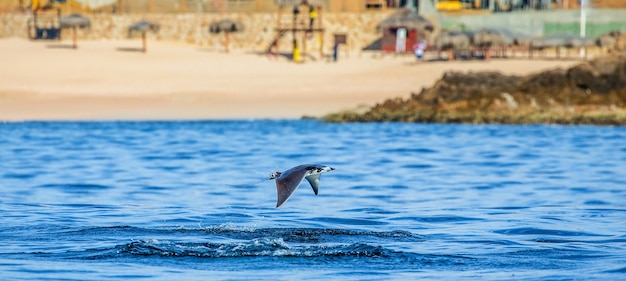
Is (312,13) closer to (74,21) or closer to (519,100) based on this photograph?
(74,21)

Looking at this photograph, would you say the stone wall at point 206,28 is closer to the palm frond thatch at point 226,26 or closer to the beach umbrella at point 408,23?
the beach umbrella at point 408,23

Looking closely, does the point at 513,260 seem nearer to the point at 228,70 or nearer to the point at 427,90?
the point at 427,90

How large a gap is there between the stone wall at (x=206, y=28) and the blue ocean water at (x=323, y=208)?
39.0m

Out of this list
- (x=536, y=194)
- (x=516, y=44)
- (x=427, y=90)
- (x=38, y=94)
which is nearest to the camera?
(x=536, y=194)

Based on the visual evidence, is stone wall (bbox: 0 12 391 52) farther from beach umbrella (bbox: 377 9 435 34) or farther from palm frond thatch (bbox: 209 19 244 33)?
palm frond thatch (bbox: 209 19 244 33)

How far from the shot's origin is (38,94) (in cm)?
4966

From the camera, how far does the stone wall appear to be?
247ft

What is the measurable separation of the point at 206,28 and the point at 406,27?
43.9 feet

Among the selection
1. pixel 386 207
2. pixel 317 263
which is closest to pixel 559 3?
pixel 386 207

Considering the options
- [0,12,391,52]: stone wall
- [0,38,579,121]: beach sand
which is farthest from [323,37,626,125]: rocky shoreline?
[0,12,391,52]: stone wall

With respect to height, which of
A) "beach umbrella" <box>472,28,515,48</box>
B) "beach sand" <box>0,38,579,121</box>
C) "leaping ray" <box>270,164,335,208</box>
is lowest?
"beach sand" <box>0,38,579,121</box>

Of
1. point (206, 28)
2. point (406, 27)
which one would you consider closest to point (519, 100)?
point (406, 27)

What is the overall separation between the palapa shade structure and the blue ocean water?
32448mm

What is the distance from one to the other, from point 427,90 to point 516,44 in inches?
949
